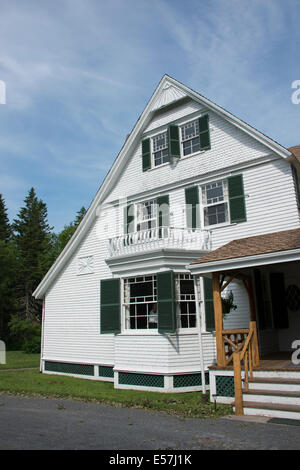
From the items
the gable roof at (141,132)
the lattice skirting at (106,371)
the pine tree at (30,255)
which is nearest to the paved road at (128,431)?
the lattice skirting at (106,371)

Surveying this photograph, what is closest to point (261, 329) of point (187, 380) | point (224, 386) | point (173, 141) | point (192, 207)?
point (187, 380)

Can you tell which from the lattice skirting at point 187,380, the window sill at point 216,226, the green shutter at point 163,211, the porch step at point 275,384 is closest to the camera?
the porch step at point 275,384

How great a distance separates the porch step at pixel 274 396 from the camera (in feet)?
24.7

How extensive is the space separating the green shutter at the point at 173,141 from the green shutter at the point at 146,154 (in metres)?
1.16

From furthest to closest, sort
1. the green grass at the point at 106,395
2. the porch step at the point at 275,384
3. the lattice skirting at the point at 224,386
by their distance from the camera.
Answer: the lattice skirting at the point at 224,386, the green grass at the point at 106,395, the porch step at the point at 275,384

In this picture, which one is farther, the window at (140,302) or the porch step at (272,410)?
the window at (140,302)

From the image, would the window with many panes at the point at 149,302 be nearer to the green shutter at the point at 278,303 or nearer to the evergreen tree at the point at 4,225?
the green shutter at the point at 278,303

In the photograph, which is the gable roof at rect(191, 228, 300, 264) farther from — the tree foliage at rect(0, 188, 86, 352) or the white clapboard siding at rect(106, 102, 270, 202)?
the tree foliage at rect(0, 188, 86, 352)

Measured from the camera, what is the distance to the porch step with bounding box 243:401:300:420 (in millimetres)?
7238

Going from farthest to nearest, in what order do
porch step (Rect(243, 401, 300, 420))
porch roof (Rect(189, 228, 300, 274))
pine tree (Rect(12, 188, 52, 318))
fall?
pine tree (Rect(12, 188, 52, 318)) → porch roof (Rect(189, 228, 300, 274)) → porch step (Rect(243, 401, 300, 420))

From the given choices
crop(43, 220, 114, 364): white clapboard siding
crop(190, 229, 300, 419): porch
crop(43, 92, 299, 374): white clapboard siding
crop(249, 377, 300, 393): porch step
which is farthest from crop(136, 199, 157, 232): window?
crop(249, 377, 300, 393): porch step

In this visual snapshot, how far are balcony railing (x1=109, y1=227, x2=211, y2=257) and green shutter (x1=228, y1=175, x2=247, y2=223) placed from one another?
1106 mm

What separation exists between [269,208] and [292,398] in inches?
228

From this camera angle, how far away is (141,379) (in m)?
11.7
